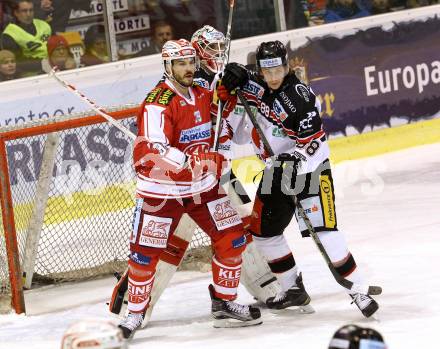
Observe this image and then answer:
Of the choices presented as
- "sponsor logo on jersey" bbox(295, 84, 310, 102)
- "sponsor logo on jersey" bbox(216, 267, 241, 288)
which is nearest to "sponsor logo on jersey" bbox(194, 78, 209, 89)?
"sponsor logo on jersey" bbox(295, 84, 310, 102)

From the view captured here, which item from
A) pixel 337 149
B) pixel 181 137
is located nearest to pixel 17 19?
pixel 337 149

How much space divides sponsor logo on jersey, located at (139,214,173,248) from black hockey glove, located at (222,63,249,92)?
61 centimetres

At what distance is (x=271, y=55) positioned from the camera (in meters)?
4.53

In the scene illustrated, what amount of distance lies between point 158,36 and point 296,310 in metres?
3.48

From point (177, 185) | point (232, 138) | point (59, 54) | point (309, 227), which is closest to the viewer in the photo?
point (177, 185)

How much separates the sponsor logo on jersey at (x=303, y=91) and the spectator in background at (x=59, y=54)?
3.25 metres

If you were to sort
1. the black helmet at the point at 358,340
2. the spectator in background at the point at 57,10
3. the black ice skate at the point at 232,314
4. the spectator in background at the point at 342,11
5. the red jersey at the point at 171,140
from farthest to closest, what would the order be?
1. the spectator in background at the point at 342,11
2. the spectator in background at the point at 57,10
3. the black ice skate at the point at 232,314
4. the red jersey at the point at 171,140
5. the black helmet at the point at 358,340

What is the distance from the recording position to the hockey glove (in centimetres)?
441

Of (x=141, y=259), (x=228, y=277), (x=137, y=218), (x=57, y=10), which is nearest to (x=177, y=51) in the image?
(x=137, y=218)

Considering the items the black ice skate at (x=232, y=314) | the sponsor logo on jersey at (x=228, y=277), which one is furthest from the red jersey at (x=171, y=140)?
the black ice skate at (x=232, y=314)

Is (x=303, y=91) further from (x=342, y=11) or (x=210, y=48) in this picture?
(x=342, y=11)

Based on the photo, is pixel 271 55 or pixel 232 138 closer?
pixel 271 55

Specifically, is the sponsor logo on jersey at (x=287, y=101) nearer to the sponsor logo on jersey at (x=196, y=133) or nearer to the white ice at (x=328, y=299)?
the sponsor logo on jersey at (x=196, y=133)

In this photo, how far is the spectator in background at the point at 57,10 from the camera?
7426mm
